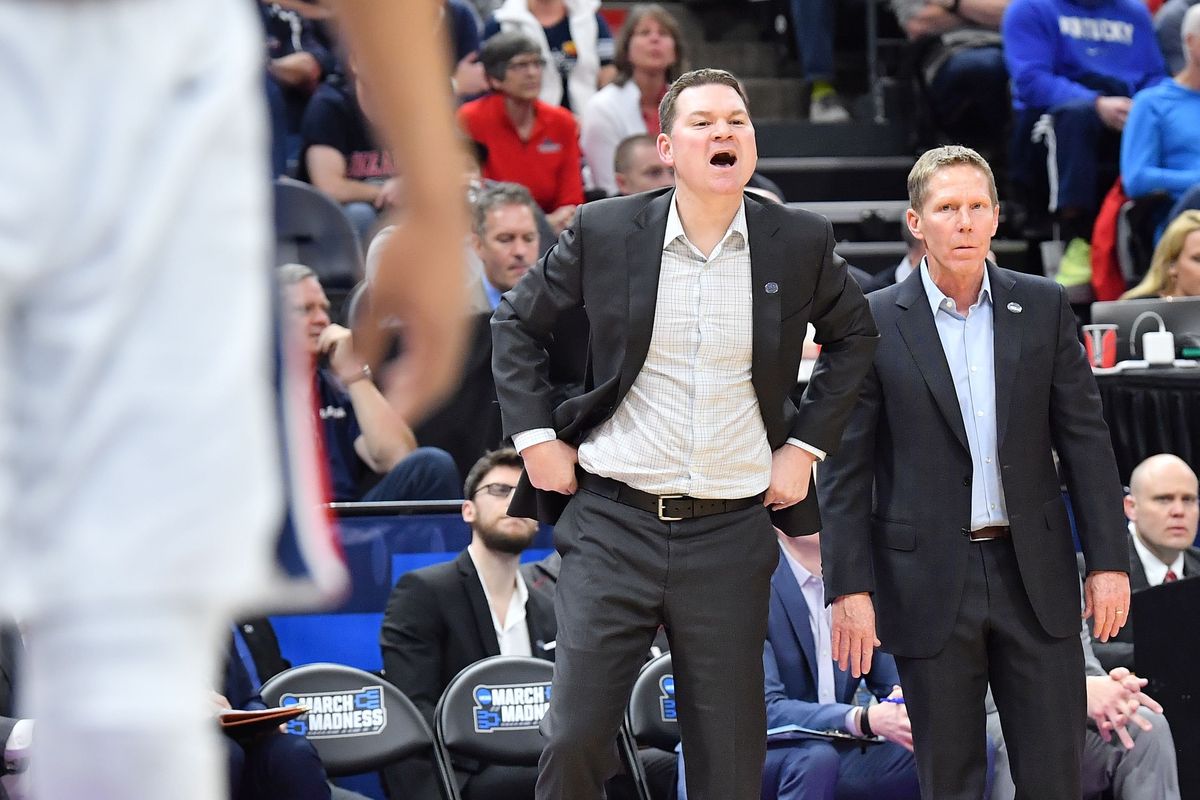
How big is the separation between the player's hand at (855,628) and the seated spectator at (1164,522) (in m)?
2.18

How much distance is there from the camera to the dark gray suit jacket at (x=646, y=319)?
12.9 feet

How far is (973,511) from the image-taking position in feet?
13.9

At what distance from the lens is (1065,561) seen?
423 cm

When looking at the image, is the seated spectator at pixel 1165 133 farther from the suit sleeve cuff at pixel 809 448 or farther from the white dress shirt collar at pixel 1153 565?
the suit sleeve cuff at pixel 809 448

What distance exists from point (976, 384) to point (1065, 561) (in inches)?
20.3

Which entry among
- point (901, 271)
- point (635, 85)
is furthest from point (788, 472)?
point (635, 85)

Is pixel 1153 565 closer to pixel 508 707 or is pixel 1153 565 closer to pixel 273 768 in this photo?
pixel 508 707

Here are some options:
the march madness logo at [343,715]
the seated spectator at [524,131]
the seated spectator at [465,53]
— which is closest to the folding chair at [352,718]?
the march madness logo at [343,715]

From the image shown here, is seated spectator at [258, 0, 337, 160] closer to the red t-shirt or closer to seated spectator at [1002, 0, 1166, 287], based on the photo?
the red t-shirt

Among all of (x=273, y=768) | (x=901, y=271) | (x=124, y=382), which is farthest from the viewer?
(x=901, y=271)

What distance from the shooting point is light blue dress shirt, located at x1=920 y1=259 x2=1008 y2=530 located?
4.23 metres

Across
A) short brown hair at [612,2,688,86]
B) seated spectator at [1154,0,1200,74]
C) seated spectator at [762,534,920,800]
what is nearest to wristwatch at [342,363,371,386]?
seated spectator at [762,534,920,800]

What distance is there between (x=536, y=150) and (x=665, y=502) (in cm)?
518

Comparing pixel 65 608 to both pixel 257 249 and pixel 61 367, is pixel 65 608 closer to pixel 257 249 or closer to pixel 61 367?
pixel 61 367
